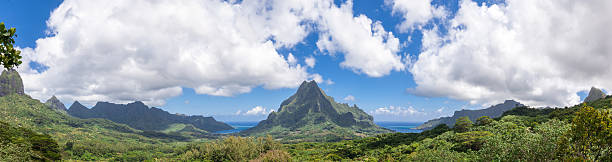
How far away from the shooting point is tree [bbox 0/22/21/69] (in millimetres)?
8961

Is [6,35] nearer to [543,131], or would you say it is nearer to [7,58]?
[7,58]

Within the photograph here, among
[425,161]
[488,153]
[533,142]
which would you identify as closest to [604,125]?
[533,142]

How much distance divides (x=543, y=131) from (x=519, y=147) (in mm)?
3586

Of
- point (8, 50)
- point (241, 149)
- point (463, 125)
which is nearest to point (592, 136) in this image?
point (8, 50)

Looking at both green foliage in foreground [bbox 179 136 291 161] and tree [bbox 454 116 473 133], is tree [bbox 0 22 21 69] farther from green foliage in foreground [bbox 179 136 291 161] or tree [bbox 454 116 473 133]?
tree [bbox 454 116 473 133]

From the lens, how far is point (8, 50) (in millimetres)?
9453

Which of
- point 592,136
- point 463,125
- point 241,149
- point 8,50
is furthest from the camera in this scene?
point 463,125

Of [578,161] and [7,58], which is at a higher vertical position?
[7,58]

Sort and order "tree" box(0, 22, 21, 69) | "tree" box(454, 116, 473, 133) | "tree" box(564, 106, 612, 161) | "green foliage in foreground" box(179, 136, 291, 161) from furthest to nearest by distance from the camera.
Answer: "tree" box(454, 116, 473, 133) < "green foliage in foreground" box(179, 136, 291, 161) < "tree" box(564, 106, 612, 161) < "tree" box(0, 22, 21, 69)

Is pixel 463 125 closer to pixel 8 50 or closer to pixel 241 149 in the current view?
pixel 241 149

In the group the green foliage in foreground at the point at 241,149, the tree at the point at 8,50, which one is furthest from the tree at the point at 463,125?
the tree at the point at 8,50

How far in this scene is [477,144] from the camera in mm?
56625

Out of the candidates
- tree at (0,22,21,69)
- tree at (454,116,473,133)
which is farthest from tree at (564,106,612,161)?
tree at (454,116,473,133)

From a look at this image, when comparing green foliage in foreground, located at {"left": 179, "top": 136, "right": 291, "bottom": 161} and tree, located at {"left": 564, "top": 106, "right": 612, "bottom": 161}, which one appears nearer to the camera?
tree, located at {"left": 564, "top": 106, "right": 612, "bottom": 161}
